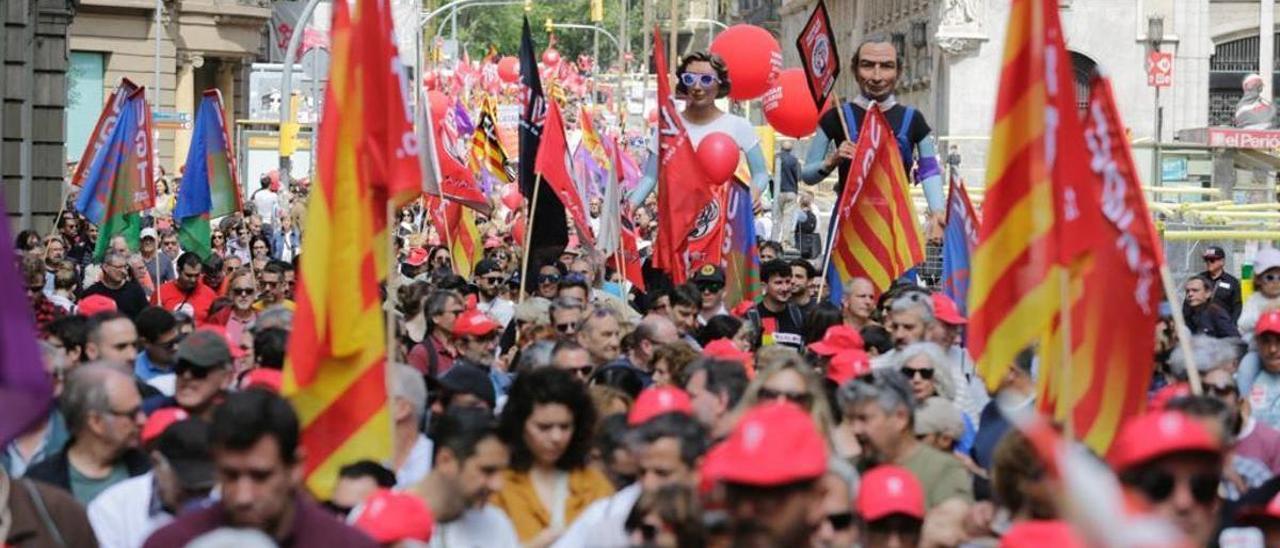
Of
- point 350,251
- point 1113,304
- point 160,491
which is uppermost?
point 350,251

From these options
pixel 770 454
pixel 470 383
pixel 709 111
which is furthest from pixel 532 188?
pixel 770 454

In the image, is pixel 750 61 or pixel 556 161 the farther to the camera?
pixel 750 61

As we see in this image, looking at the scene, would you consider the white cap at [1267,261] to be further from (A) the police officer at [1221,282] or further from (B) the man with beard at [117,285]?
(B) the man with beard at [117,285]

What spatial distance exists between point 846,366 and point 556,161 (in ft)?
22.2

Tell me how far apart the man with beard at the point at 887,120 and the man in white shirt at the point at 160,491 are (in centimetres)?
775

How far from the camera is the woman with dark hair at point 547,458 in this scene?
8586mm

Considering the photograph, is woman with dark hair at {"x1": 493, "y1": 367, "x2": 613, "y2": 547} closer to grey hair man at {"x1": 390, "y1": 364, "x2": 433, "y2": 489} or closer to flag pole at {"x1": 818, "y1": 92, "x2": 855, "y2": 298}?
grey hair man at {"x1": 390, "y1": 364, "x2": 433, "y2": 489}

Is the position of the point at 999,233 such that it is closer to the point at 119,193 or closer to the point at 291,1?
the point at 119,193

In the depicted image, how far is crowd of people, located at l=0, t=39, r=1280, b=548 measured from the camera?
6281mm

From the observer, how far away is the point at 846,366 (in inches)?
435

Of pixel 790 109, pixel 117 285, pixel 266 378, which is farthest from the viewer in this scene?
pixel 790 109

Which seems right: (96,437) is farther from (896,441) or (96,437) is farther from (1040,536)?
(1040,536)

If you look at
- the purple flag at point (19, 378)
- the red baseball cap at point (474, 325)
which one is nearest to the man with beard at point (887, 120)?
the red baseball cap at point (474, 325)

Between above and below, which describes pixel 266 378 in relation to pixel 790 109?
below
